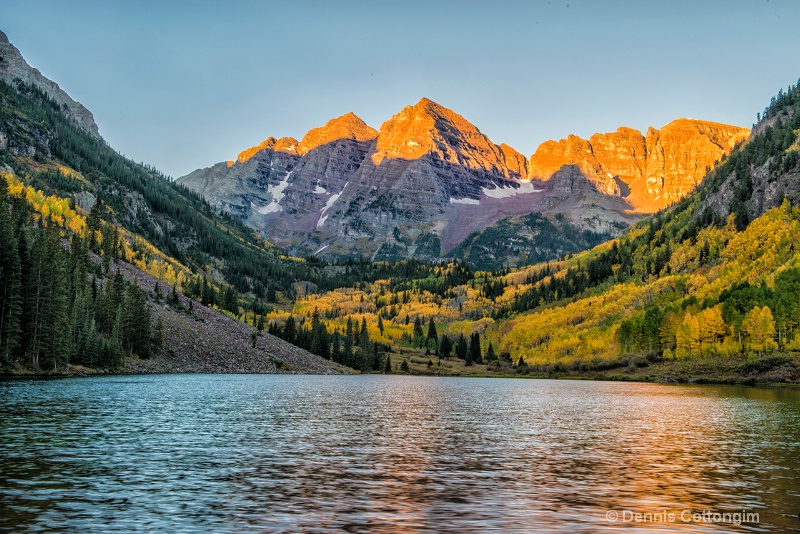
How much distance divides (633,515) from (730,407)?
66620 mm

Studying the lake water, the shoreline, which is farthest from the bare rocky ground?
the lake water

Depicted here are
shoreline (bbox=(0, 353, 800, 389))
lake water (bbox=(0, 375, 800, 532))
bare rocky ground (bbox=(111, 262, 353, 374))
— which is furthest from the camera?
bare rocky ground (bbox=(111, 262, 353, 374))

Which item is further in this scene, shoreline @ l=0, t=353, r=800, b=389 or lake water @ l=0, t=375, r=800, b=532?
shoreline @ l=0, t=353, r=800, b=389

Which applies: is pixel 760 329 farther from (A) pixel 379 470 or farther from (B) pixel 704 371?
(A) pixel 379 470

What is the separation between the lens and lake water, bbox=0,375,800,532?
25.6 metres

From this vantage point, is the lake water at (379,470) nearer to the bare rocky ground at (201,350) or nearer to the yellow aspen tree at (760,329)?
the bare rocky ground at (201,350)

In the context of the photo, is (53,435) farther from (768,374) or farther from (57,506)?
(768,374)

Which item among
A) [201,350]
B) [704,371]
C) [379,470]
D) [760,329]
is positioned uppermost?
[760,329]

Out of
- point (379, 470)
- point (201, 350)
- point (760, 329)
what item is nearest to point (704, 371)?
point (760, 329)

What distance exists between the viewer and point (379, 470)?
120 feet

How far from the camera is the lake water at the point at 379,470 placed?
83.9 feet

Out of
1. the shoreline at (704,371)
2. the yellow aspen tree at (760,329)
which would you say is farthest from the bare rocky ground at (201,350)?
the yellow aspen tree at (760,329)

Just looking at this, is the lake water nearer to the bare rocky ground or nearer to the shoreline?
the shoreline

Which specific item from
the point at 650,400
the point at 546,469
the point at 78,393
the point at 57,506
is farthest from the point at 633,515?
the point at 650,400
